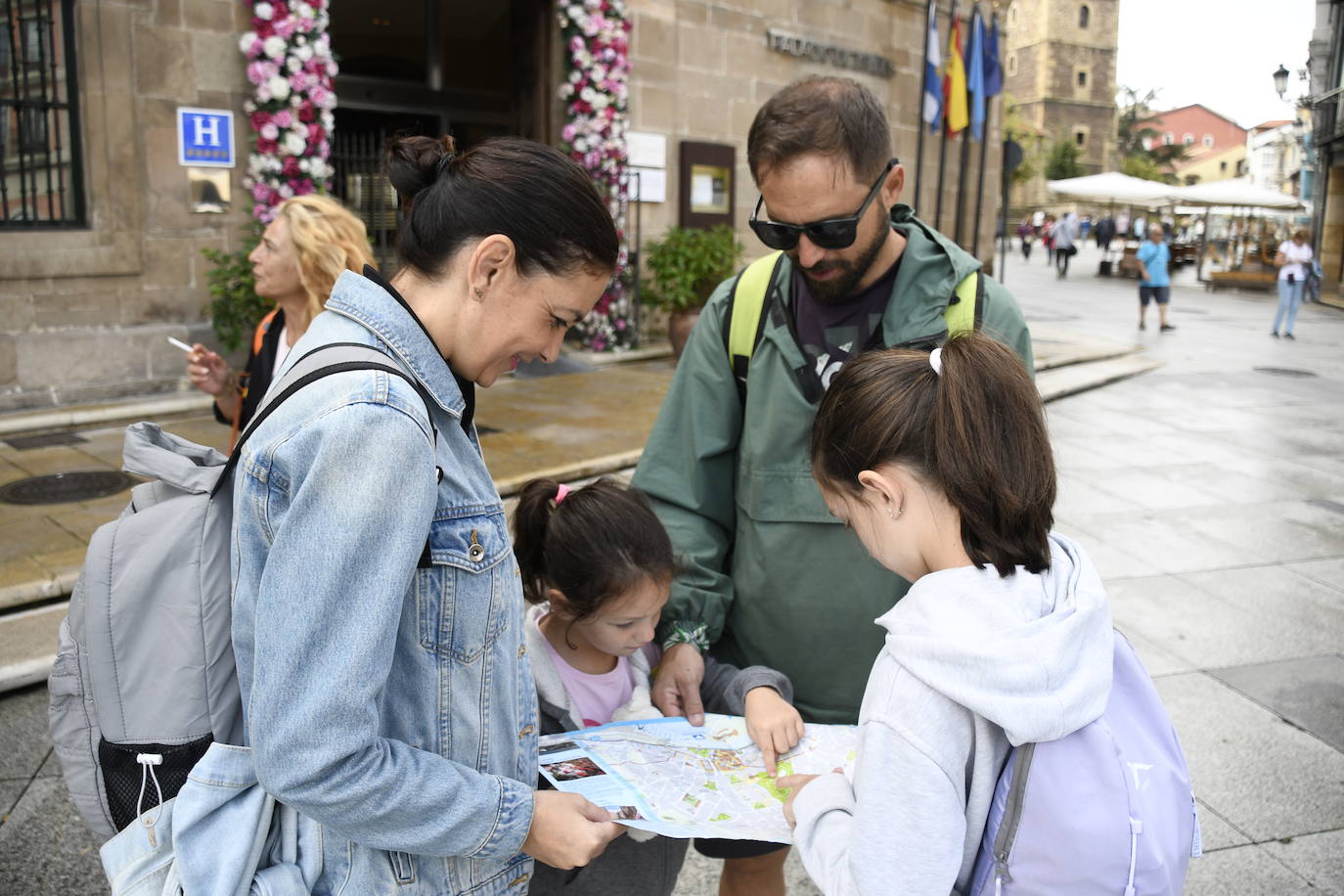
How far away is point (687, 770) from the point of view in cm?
168

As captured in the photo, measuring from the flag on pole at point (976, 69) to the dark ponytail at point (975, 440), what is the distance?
14066 mm

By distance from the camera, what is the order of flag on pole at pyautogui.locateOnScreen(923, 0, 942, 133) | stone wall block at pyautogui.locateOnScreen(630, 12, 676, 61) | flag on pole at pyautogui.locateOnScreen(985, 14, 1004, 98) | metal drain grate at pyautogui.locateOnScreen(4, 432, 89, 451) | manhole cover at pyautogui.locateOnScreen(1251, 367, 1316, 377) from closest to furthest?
metal drain grate at pyautogui.locateOnScreen(4, 432, 89, 451)
stone wall block at pyautogui.locateOnScreen(630, 12, 676, 61)
manhole cover at pyautogui.locateOnScreen(1251, 367, 1316, 377)
flag on pole at pyautogui.locateOnScreen(923, 0, 942, 133)
flag on pole at pyautogui.locateOnScreen(985, 14, 1004, 98)

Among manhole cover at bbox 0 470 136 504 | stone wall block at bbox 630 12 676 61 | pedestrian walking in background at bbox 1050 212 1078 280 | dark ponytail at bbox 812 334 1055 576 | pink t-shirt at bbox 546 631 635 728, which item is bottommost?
manhole cover at bbox 0 470 136 504

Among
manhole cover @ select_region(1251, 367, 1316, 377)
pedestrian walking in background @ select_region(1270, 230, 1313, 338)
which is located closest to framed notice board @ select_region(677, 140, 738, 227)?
manhole cover @ select_region(1251, 367, 1316, 377)

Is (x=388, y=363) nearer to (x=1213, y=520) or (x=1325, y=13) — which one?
(x=1213, y=520)

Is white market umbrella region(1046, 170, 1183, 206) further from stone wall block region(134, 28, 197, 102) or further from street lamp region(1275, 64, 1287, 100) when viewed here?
stone wall block region(134, 28, 197, 102)

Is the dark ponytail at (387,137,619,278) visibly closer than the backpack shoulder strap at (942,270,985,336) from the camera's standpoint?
Yes

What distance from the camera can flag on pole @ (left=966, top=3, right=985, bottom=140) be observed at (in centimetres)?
1403

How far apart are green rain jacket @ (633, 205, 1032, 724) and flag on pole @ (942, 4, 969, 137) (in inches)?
510

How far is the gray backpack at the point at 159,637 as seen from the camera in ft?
4.10

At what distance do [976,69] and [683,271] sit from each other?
6.10 meters

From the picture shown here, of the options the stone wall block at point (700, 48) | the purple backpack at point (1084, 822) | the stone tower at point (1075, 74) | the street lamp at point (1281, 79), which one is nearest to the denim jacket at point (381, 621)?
the purple backpack at point (1084, 822)

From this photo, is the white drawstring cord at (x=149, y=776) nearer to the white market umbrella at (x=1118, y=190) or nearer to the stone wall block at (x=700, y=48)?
the stone wall block at (x=700, y=48)

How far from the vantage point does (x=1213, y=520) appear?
257 inches
